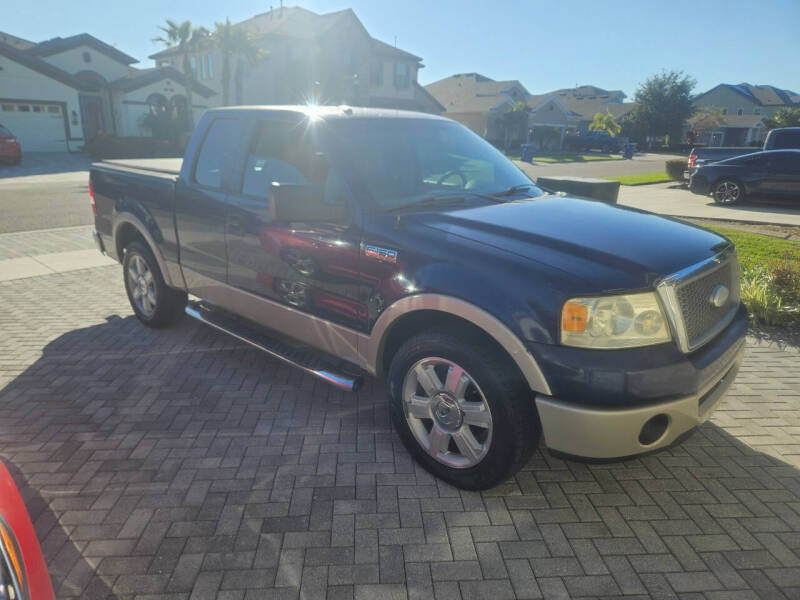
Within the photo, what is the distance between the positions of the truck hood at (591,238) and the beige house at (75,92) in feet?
111

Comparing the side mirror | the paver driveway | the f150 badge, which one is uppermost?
the side mirror

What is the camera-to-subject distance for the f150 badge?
3.04 metres

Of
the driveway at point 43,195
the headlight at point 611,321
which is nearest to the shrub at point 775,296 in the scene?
the headlight at point 611,321

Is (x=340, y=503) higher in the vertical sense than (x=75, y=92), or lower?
lower

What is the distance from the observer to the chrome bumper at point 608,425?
8.16 ft

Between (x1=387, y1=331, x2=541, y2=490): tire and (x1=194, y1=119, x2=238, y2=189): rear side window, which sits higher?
(x1=194, y1=119, x2=238, y2=189): rear side window

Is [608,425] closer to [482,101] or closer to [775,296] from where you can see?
[775,296]

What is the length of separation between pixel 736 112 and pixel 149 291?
95883 mm

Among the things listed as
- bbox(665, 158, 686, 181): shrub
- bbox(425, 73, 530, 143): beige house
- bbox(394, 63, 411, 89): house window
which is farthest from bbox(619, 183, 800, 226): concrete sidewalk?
bbox(425, 73, 530, 143): beige house

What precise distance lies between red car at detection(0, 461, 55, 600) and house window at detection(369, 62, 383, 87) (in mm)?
45065

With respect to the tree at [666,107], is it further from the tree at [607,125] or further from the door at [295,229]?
the door at [295,229]

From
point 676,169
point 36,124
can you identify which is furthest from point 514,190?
point 36,124

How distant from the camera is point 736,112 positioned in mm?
81438

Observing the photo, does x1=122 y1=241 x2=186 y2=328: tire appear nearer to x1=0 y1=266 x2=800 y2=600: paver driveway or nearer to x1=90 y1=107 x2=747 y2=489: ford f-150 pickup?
x1=90 y1=107 x2=747 y2=489: ford f-150 pickup
